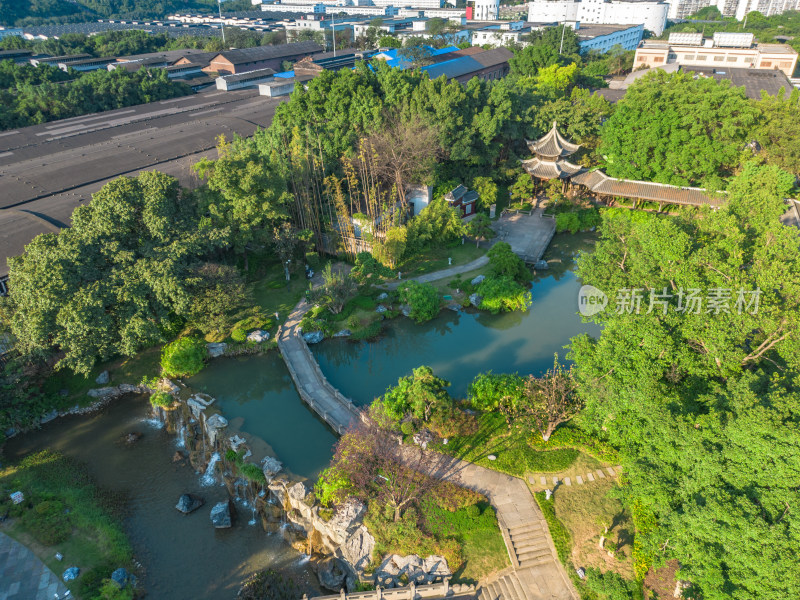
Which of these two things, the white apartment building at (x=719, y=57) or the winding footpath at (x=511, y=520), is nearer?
the winding footpath at (x=511, y=520)

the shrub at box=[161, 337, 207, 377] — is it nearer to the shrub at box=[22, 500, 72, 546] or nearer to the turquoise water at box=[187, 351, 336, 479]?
the turquoise water at box=[187, 351, 336, 479]

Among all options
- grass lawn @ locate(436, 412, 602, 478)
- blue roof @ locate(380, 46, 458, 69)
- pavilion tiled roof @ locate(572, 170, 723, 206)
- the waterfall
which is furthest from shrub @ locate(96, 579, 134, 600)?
blue roof @ locate(380, 46, 458, 69)

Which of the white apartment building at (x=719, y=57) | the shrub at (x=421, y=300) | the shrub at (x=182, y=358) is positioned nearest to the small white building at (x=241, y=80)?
the shrub at (x=421, y=300)

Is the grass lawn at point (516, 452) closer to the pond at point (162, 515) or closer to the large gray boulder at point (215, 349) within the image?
the pond at point (162, 515)

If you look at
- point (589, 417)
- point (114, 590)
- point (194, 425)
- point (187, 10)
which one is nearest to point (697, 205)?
point (589, 417)

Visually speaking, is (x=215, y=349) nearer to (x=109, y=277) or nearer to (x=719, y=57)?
(x=109, y=277)
